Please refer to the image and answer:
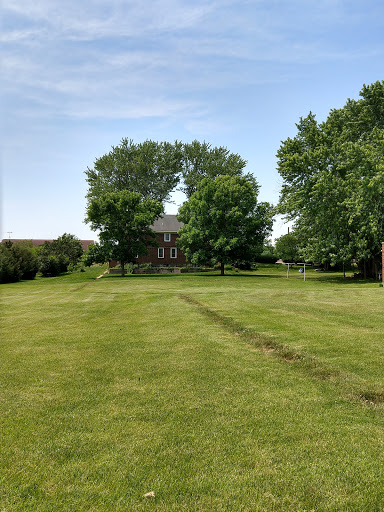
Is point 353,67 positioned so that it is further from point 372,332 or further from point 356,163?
point 356,163

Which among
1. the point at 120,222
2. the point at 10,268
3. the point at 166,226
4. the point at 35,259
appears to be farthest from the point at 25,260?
the point at 166,226

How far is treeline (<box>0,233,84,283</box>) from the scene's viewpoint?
33938mm

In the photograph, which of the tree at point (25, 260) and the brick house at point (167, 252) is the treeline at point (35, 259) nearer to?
the tree at point (25, 260)

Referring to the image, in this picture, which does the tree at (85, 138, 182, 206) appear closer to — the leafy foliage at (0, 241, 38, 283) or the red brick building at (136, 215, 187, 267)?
the red brick building at (136, 215, 187, 267)

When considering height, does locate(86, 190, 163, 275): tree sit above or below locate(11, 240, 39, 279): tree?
above

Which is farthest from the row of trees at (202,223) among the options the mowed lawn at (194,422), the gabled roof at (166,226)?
the mowed lawn at (194,422)

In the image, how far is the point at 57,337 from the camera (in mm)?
8547

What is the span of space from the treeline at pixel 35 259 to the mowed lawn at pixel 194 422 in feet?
76.1

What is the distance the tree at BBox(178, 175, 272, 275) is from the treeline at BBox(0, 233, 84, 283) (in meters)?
15.8

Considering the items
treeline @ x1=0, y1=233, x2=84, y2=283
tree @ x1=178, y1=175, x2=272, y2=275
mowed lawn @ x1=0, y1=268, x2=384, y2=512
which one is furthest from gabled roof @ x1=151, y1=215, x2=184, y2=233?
mowed lawn @ x1=0, y1=268, x2=384, y2=512

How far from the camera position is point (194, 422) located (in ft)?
13.3

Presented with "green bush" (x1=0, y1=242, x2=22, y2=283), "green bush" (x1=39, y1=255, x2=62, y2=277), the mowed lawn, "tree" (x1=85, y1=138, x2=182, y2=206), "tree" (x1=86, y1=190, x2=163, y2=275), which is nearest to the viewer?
the mowed lawn

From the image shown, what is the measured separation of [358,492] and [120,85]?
6.73 metres

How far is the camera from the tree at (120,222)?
39656mm
